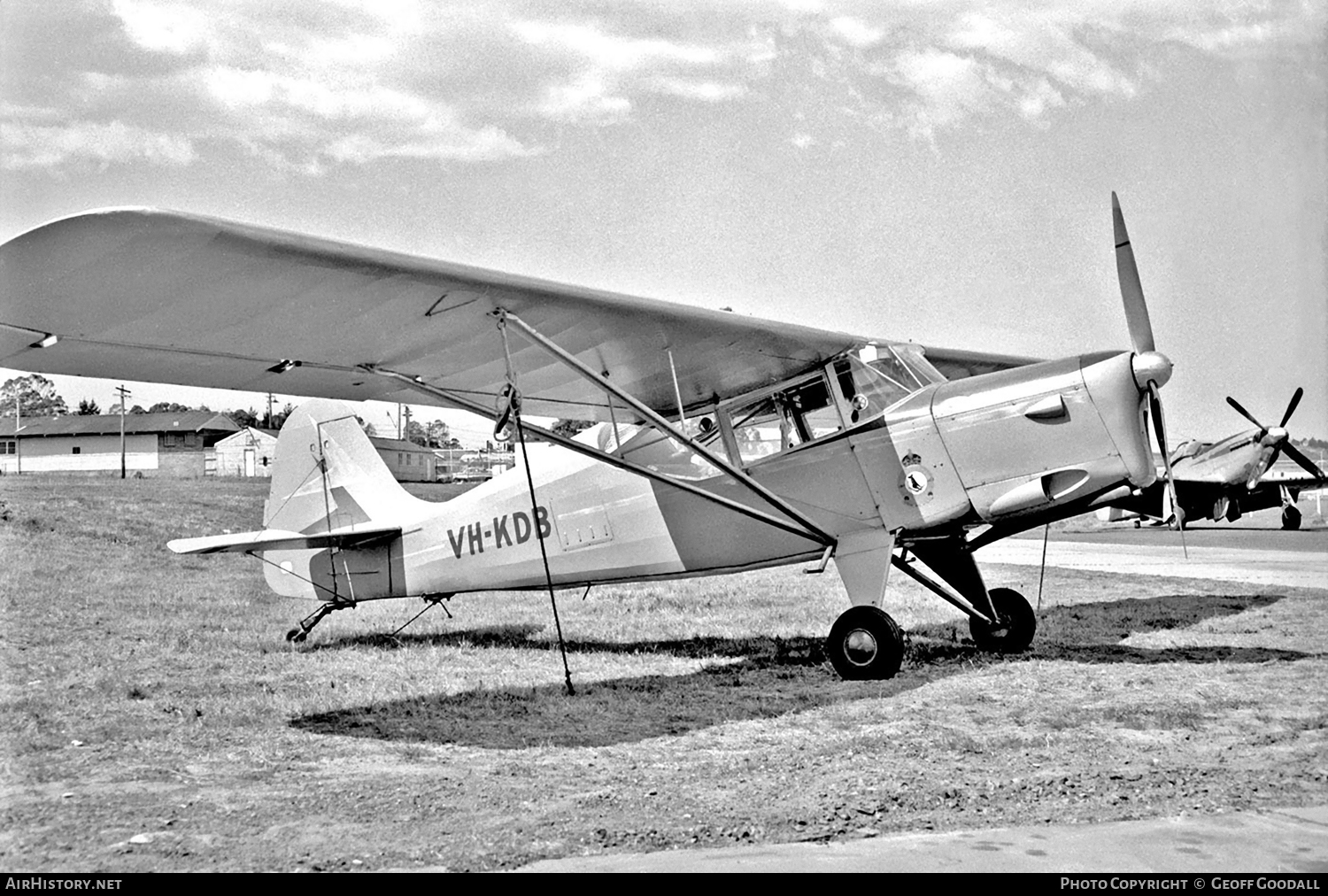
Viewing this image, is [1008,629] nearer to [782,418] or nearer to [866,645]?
[866,645]

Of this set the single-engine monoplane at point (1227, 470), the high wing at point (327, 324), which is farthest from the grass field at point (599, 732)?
the single-engine monoplane at point (1227, 470)

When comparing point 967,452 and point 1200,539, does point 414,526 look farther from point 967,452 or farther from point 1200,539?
point 1200,539

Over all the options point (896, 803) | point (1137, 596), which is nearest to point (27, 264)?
point (896, 803)

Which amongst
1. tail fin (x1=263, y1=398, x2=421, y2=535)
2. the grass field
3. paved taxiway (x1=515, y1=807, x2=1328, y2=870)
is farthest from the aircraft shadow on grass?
paved taxiway (x1=515, y1=807, x2=1328, y2=870)

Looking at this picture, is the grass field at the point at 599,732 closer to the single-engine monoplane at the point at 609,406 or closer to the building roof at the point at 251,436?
the single-engine monoplane at the point at 609,406

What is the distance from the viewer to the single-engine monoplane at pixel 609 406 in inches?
218

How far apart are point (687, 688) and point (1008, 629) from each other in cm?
289

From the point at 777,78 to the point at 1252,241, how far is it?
10.8 ft

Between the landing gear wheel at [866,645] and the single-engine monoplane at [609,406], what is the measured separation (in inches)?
0.6

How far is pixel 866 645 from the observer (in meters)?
7.18

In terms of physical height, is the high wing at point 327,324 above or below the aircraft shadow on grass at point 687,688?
above

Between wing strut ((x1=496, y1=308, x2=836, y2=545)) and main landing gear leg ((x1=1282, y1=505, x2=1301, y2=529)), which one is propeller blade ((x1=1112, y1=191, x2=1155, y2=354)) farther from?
main landing gear leg ((x1=1282, y1=505, x2=1301, y2=529))

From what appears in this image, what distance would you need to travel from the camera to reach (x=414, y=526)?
9.87 meters

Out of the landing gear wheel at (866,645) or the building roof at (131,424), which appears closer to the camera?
the landing gear wheel at (866,645)
